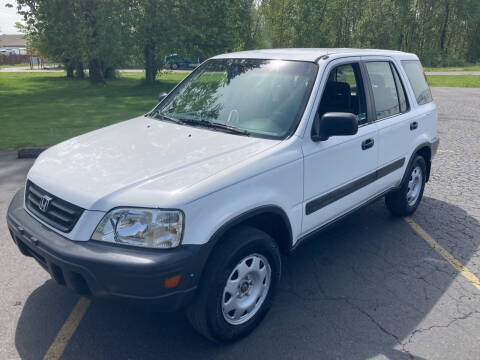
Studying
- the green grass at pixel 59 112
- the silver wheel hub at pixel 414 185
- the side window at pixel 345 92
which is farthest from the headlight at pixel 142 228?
the green grass at pixel 59 112

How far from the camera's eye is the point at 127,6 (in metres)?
23.3

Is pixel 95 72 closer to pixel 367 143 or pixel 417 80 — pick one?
pixel 417 80

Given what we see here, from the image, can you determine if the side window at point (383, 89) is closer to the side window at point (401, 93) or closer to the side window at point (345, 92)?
the side window at point (401, 93)

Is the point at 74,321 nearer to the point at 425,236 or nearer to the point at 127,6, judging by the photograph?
the point at 425,236

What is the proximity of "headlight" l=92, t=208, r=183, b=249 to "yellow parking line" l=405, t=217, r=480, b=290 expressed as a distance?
288 cm

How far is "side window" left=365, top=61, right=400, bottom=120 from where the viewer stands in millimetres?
4422

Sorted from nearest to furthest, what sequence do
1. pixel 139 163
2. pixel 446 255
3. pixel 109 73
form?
pixel 139 163 → pixel 446 255 → pixel 109 73

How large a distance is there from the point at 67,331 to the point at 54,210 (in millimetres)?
935

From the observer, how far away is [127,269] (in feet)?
8.18

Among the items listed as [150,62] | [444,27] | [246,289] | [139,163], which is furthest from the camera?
[444,27]

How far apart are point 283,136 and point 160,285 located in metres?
1.49

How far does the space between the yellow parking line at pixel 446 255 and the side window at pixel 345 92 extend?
5.33 ft

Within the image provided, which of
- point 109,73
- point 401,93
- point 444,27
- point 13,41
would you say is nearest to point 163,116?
point 401,93

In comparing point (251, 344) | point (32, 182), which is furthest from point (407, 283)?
point (32, 182)
